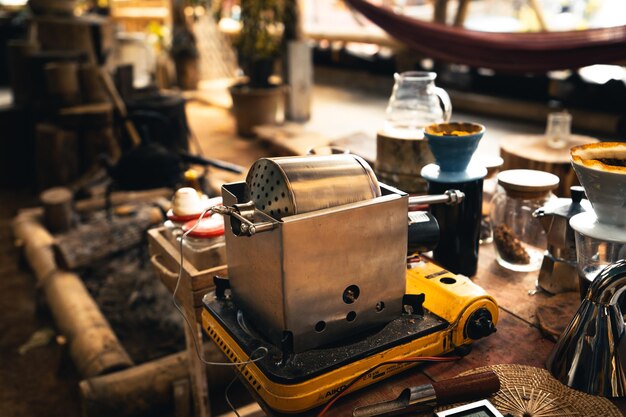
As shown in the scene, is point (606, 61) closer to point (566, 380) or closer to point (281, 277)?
point (566, 380)

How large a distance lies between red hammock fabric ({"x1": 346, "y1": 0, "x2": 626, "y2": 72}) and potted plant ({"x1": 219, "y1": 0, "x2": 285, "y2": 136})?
1326 mm

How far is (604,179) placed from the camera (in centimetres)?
106

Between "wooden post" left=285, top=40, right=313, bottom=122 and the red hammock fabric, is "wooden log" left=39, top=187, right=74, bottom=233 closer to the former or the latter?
the red hammock fabric

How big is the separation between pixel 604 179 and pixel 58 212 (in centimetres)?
319

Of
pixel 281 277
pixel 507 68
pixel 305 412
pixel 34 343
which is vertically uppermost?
pixel 507 68

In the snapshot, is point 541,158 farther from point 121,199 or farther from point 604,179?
point 121,199

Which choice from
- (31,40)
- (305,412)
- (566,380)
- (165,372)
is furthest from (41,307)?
(31,40)

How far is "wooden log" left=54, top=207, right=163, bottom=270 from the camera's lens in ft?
9.91

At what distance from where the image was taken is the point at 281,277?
1.00m

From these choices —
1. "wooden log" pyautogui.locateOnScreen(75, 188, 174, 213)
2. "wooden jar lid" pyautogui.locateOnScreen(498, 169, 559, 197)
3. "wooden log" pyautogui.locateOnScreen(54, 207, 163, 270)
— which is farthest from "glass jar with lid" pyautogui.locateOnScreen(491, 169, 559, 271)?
"wooden log" pyautogui.locateOnScreen(75, 188, 174, 213)

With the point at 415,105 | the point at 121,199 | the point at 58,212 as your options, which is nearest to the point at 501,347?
the point at 415,105

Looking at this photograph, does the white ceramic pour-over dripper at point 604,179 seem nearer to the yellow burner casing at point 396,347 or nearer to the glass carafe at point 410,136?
the yellow burner casing at point 396,347

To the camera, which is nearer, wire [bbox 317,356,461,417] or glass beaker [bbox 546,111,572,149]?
wire [bbox 317,356,461,417]

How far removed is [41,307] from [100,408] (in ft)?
4.59
